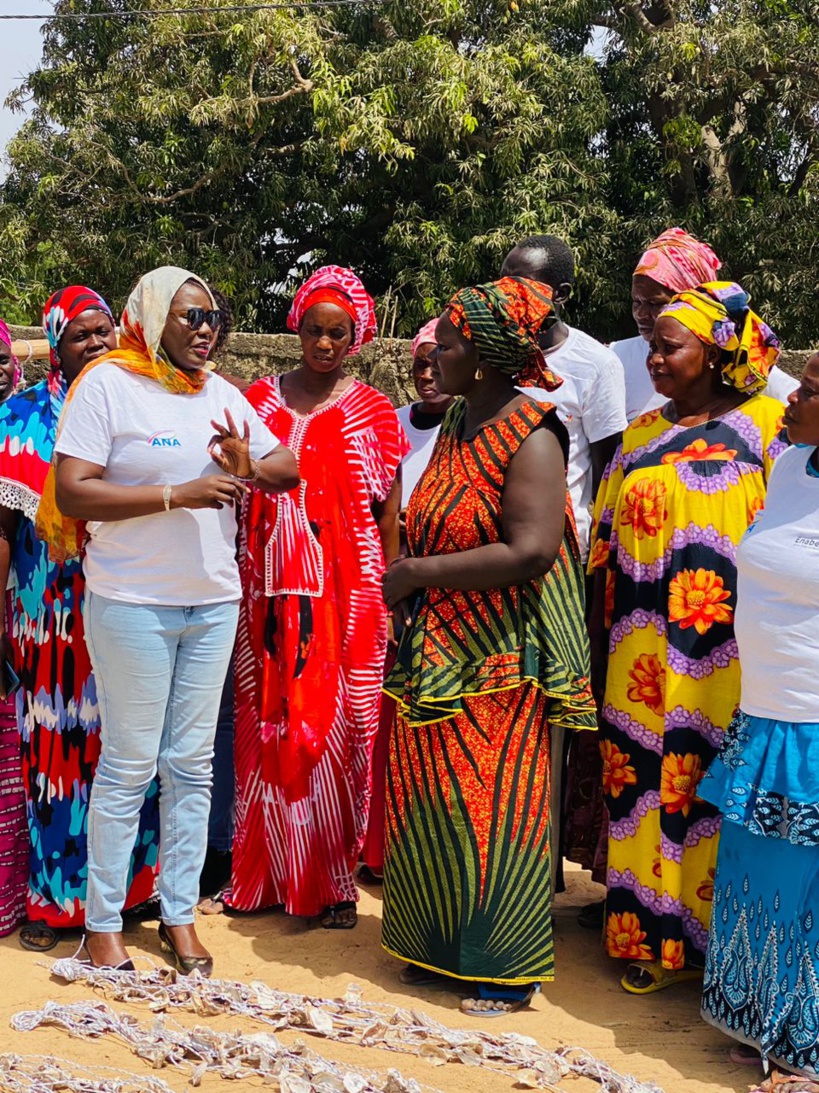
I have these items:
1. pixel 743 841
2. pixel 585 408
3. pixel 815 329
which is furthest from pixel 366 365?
pixel 815 329

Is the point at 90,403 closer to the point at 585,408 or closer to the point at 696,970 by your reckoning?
the point at 585,408

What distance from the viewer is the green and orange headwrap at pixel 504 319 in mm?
3734

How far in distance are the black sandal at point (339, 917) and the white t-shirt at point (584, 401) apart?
5.14ft

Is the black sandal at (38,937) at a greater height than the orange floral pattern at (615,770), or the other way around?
the orange floral pattern at (615,770)

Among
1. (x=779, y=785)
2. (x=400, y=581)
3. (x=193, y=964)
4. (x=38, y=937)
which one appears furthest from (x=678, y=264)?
(x=38, y=937)

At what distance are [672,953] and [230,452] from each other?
2065mm

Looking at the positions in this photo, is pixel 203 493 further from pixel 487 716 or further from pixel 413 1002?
pixel 413 1002

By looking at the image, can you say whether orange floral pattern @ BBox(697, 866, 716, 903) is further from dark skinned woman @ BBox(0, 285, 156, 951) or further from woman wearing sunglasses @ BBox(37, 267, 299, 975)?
dark skinned woman @ BBox(0, 285, 156, 951)

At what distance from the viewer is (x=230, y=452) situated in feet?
12.9

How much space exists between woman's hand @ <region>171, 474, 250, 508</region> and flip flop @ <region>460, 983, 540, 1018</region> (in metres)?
1.68

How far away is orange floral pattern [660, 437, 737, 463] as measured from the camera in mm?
3869

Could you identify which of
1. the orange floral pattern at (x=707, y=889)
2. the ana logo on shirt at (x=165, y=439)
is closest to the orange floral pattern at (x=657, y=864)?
the orange floral pattern at (x=707, y=889)

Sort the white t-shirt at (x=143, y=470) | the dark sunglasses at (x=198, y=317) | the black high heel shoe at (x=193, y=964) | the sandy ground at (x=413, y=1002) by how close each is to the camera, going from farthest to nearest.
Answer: the black high heel shoe at (x=193, y=964) < the dark sunglasses at (x=198, y=317) < the white t-shirt at (x=143, y=470) < the sandy ground at (x=413, y=1002)

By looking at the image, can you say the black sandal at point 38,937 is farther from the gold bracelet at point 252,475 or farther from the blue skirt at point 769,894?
the blue skirt at point 769,894
